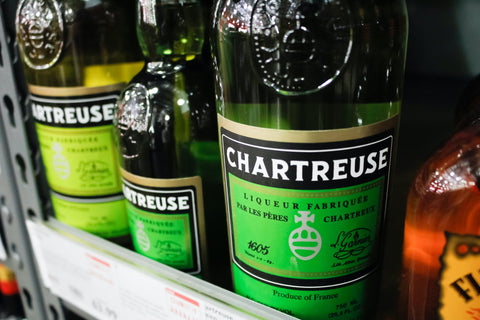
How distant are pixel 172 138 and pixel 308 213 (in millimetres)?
195

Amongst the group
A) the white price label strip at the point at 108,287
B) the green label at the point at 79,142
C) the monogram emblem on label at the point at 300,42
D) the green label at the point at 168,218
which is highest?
the monogram emblem on label at the point at 300,42

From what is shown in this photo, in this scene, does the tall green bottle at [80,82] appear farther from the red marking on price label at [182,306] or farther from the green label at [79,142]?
the red marking on price label at [182,306]

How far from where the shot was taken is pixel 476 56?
973mm

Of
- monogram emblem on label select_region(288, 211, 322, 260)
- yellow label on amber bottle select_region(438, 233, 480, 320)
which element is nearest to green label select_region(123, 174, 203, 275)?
monogram emblem on label select_region(288, 211, 322, 260)

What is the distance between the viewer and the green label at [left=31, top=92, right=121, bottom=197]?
1.94 feet

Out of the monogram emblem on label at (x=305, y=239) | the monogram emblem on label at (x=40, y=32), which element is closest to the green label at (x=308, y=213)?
the monogram emblem on label at (x=305, y=239)

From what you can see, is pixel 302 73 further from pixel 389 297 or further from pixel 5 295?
pixel 5 295

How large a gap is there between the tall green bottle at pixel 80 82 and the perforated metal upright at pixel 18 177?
0.02 m

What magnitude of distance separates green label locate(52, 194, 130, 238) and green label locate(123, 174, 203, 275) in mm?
84

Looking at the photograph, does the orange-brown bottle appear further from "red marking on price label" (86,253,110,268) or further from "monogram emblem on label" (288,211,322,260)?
"red marking on price label" (86,253,110,268)

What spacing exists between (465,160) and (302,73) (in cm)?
15

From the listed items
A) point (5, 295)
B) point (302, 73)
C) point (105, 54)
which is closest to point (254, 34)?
point (302, 73)

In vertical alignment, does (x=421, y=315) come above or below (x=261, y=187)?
below
